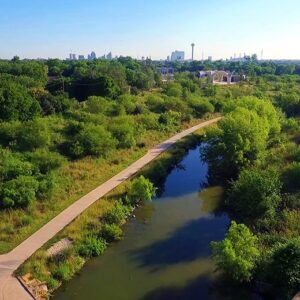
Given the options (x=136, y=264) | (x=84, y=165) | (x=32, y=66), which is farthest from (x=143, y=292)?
(x=32, y=66)

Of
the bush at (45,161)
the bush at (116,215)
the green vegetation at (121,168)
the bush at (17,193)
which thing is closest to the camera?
the green vegetation at (121,168)

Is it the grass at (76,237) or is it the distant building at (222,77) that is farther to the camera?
the distant building at (222,77)

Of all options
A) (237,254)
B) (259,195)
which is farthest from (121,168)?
(237,254)

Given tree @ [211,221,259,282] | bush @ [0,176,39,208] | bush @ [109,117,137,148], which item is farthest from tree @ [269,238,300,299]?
bush @ [109,117,137,148]

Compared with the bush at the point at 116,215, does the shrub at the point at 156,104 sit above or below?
above

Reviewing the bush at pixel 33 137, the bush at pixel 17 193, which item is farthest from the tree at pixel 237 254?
the bush at pixel 33 137

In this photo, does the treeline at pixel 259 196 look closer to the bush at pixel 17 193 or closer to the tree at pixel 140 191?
the tree at pixel 140 191

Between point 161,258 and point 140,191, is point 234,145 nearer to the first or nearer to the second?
point 140,191

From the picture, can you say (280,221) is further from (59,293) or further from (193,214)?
(59,293)
